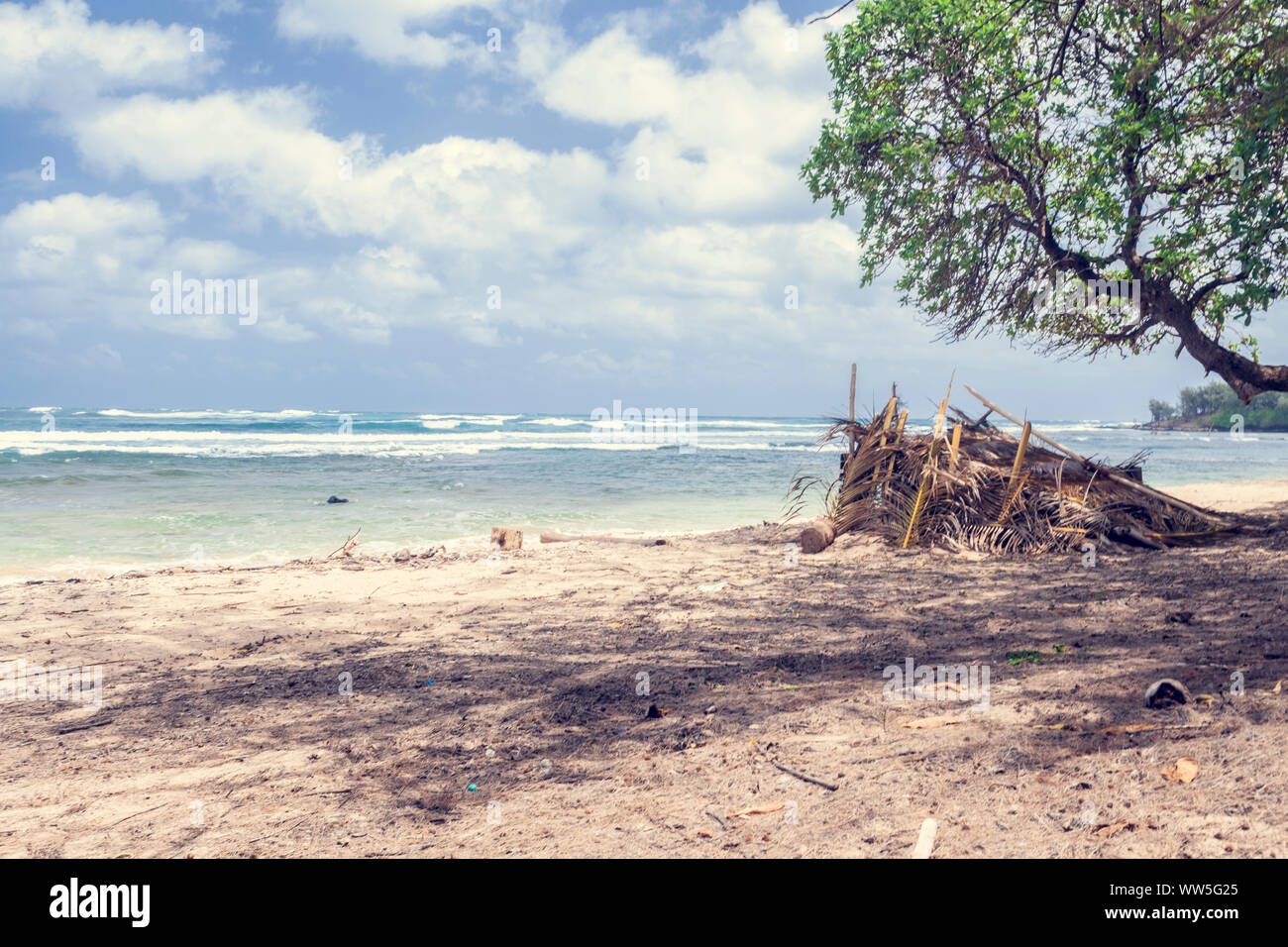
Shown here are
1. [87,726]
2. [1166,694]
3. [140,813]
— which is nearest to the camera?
[140,813]

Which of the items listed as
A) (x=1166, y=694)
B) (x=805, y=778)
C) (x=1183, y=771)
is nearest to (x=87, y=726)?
(x=805, y=778)

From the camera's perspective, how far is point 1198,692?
143 inches

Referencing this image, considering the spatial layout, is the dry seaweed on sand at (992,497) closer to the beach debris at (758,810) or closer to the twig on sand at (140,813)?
the beach debris at (758,810)

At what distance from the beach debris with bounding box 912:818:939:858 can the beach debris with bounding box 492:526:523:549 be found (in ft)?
27.8

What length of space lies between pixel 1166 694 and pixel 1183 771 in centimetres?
81

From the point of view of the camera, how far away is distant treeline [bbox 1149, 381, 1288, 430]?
68.8 m

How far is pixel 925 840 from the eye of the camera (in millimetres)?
2533

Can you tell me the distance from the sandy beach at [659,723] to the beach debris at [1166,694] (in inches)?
3.2

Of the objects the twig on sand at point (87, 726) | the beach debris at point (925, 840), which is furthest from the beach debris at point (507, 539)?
the beach debris at point (925, 840)

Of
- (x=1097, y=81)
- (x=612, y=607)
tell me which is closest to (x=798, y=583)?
(x=612, y=607)

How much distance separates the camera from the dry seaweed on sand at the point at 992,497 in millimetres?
9180

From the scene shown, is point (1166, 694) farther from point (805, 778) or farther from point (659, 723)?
point (659, 723)

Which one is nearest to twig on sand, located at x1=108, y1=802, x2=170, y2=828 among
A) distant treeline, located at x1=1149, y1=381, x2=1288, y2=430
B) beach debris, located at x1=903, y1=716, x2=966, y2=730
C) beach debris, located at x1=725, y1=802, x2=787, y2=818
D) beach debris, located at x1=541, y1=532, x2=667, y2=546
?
beach debris, located at x1=725, y1=802, x2=787, y2=818
